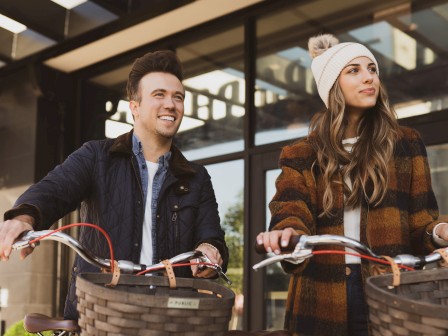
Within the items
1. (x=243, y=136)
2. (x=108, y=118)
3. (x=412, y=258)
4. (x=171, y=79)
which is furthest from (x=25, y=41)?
(x=412, y=258)

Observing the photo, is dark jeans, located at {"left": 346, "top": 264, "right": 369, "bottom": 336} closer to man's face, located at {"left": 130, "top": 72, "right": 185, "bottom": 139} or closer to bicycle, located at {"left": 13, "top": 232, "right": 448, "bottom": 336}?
bicycle, located at {"left": 13, "top": 232, "right": 448, "bottom": 336}

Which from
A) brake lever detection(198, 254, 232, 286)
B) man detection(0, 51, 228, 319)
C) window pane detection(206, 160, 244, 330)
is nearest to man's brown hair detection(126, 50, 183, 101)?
man detection(0, 51, 228, 319)

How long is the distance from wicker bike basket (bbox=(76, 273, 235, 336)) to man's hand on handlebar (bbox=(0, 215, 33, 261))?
0.78 ft

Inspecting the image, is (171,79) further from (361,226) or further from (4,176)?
(4,176)

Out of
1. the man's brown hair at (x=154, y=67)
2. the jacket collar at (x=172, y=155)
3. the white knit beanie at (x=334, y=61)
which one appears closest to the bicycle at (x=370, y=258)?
the jacket collar at (x=172, y=155)

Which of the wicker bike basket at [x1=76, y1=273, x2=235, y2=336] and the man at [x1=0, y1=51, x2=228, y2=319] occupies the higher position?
the man at [x1=0, y1=51, x2=228, y2=319]

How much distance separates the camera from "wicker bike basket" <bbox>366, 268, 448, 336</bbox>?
4.51 ft

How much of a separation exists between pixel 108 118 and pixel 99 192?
5.26 metres

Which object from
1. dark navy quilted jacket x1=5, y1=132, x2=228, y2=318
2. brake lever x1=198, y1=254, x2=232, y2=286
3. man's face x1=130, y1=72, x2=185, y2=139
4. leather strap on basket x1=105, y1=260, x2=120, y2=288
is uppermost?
man's face x1=130, y1=72, x2=185, y2=139

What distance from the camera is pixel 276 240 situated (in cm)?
185

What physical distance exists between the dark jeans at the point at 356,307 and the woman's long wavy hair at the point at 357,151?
21 cm

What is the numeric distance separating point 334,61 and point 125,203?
2.76 feet

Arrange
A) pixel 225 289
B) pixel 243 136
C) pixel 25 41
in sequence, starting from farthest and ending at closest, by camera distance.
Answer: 1. pixel 25 41
2. pixel 243 136
3. pixel 225 289

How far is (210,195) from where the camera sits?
262 centimetres
